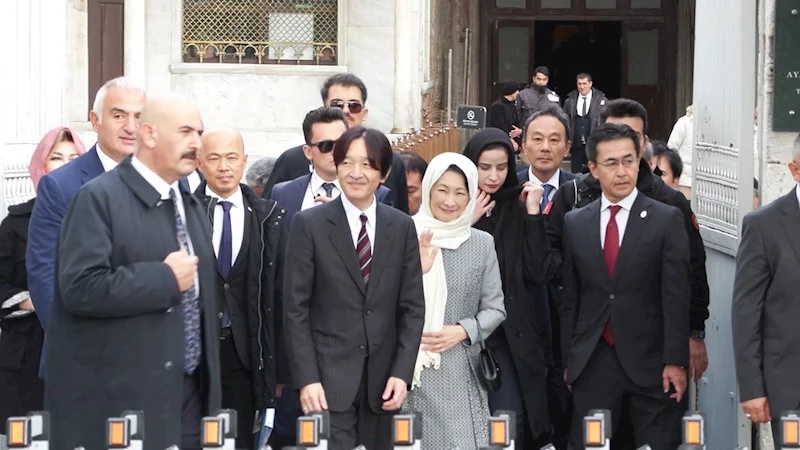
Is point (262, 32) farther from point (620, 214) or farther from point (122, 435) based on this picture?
point (122, 435)

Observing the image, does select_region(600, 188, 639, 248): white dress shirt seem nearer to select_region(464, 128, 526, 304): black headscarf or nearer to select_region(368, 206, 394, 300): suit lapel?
select_region(464, 128, 526, 304): black headscarf

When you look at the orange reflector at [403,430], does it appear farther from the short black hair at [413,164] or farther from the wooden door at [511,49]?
the wooden door at [511,49]

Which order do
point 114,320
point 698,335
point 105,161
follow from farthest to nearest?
point 698,335
point 105,161
point 114,320

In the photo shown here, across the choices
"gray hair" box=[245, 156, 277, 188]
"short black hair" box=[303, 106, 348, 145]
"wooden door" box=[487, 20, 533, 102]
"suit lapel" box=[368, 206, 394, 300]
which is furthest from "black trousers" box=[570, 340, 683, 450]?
"wooden door" box=[487, 20, 533, 102]

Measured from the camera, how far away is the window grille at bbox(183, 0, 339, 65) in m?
21.4

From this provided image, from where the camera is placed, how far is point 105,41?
22.1 m

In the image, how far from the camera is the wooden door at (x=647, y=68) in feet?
103

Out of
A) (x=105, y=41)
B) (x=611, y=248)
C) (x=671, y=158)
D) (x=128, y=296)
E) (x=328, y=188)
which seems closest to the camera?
(x=128, y=296)

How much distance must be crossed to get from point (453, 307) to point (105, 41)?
15.9m

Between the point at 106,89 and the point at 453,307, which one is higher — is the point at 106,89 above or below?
above

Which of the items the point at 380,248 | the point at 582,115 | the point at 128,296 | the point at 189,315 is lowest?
the point at 189,315

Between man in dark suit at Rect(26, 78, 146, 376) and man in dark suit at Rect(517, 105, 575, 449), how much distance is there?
2197 mm

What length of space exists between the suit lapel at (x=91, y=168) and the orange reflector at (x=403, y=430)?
91.6 inches

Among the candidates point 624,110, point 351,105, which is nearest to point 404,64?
point 351,105
